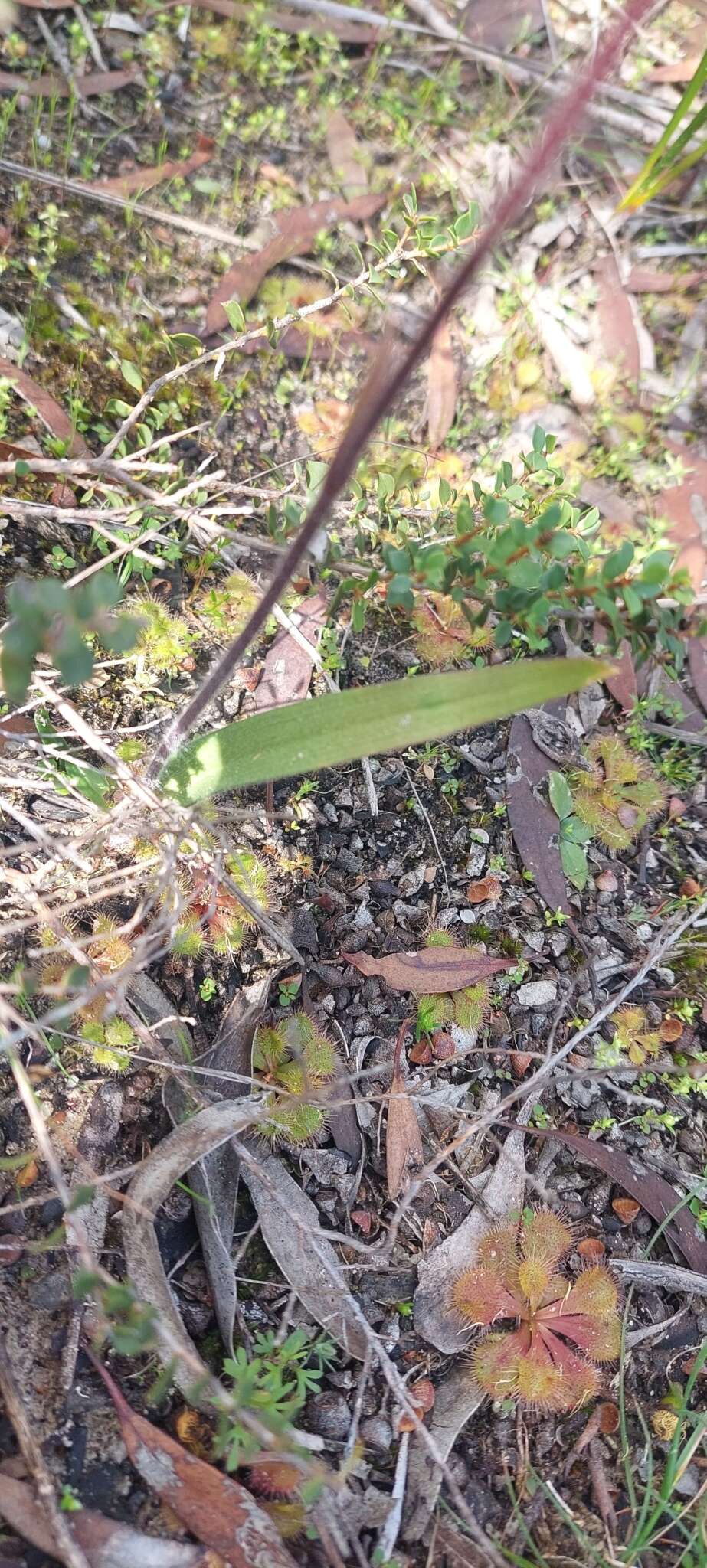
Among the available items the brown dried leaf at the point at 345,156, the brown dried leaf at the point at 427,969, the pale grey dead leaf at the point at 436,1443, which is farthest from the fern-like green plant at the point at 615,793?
the brown dried leaf at the point at 345,156

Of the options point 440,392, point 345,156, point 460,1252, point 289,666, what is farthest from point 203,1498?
point 345,156

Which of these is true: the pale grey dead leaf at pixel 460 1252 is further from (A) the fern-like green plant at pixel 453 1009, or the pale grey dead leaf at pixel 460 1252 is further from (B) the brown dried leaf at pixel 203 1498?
(B) the brown dried leaf at pixel 203 1498

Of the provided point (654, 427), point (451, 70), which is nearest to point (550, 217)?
point (451, 70)

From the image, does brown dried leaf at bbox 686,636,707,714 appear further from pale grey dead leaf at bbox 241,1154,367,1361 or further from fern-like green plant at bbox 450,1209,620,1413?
pale grey dead leaf at bbox 241,1154,367,1361

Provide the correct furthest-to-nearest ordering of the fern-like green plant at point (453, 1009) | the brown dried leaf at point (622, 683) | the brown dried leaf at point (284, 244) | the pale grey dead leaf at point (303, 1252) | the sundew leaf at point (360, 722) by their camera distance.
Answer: the brown dried leaf at point (284, 244), the brown dried leaf at point (622, 683), the fern-like green plant at point (453, 1009), the pale grey dead leaf at point (303, 1252), the sundew leaf at point (360, 722)

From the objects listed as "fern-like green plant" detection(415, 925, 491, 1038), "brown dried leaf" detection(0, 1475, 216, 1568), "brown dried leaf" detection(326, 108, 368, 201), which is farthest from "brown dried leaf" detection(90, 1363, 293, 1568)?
"brown dried leaf" detection(326, 108, 368, 201)

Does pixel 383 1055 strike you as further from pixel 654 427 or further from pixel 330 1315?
pixel 654 427
